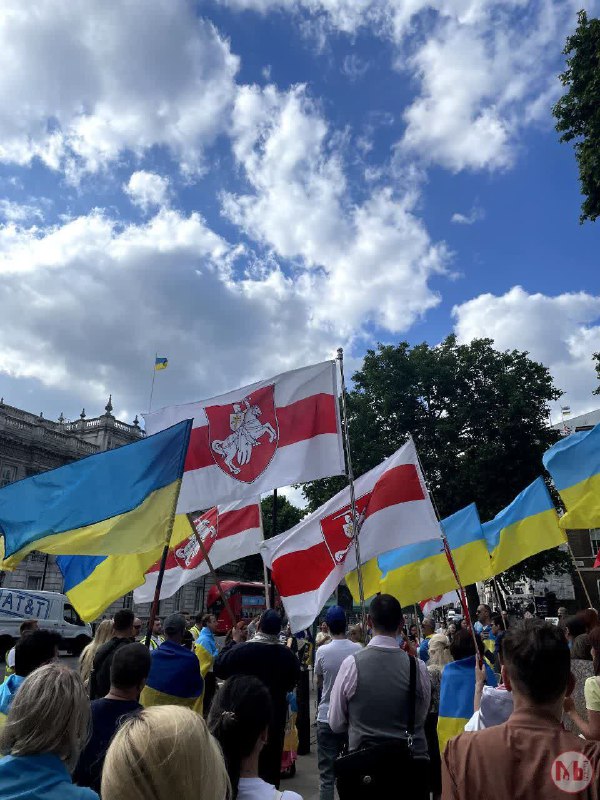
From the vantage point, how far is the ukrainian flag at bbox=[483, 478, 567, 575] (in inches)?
365

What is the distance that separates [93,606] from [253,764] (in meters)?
4.47

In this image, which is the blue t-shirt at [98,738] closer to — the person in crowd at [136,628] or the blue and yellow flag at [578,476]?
the person in crowd at [136,628]

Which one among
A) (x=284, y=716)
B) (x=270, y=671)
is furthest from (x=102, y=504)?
(x=284, y=716)

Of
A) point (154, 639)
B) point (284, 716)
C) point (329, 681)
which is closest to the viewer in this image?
point (284, 716)

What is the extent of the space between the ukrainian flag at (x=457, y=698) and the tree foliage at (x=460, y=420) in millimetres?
22321

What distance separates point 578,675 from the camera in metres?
4.62

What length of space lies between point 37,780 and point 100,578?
4985 millimetres

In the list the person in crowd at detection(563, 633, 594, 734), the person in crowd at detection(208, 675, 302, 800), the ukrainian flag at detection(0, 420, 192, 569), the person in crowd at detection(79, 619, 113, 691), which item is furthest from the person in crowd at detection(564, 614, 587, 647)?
the person in crowd at detection(79, 619, 113, 691)

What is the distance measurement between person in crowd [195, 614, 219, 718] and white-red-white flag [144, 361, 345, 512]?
6.13 feet

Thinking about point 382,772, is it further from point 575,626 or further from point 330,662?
point 575,626

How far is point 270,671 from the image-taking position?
189 inches

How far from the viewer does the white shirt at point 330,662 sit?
19.6 feet

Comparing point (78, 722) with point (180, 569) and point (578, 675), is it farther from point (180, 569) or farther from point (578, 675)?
point (180, 569)

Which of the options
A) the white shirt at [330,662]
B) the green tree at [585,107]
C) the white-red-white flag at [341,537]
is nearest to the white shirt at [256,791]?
the white shirt at [330,662]
